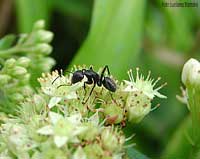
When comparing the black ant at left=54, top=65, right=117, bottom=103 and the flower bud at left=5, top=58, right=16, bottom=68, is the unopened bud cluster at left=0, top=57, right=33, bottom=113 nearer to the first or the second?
the flower bud at left=5, top=58, right=16, bottom=68

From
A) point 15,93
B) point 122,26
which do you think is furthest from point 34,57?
point 122,26

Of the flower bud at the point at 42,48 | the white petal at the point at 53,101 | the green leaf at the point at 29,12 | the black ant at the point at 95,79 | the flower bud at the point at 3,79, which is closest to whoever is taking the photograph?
the white petal at the point at 53,101

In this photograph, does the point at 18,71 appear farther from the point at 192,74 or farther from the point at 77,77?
the point at 192,74

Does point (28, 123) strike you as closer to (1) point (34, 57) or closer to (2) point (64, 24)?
(1) point (34, 57)

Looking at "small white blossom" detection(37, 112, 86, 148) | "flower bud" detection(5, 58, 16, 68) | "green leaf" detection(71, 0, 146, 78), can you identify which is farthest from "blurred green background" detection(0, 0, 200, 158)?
"small white blossom" detection(37, 112, 86, 148)

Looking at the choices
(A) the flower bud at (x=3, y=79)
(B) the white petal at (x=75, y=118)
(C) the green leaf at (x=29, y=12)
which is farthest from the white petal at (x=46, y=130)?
(C) the green leaf at (x=29, y=12)

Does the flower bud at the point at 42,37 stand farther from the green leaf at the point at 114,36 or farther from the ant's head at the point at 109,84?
the ant's head at the point at 109,84
